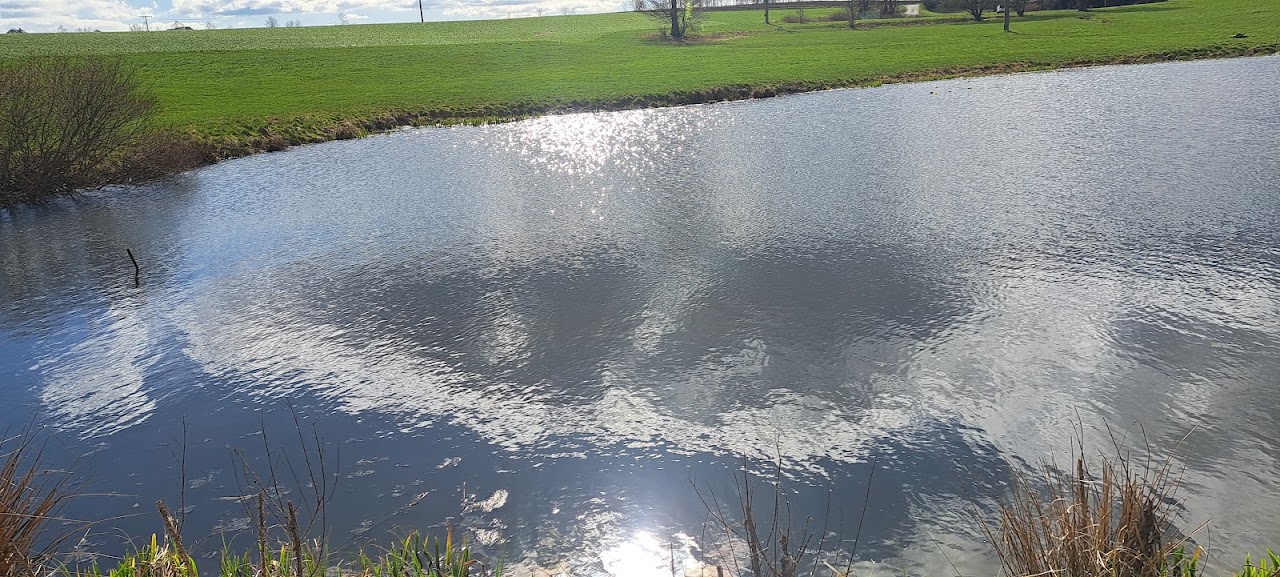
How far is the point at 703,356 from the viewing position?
11250 mm

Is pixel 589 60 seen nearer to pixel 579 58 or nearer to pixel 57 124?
pixel 579 58

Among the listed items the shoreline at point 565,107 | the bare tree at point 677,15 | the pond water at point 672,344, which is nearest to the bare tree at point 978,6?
the bare tree at point 677,15

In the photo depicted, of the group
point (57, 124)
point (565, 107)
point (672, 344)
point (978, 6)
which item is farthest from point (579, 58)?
point (672, 344)

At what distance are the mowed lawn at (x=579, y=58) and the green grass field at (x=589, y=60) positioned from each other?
0.14 m

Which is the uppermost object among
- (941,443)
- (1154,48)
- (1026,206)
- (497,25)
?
(497,25)

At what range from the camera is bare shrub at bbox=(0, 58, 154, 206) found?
78.5 feet

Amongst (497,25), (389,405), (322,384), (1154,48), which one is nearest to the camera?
(389,405)

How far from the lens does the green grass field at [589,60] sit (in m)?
43.0

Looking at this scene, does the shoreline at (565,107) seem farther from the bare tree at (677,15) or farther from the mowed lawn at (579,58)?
the bare tree at (677,15)

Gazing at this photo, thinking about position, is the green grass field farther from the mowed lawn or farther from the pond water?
the pond water

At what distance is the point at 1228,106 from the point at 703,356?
27.7m

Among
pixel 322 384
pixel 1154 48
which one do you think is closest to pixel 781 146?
pixel 322 384

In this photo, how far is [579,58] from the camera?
219 feet

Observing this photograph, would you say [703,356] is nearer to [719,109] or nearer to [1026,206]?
[1026,206]
